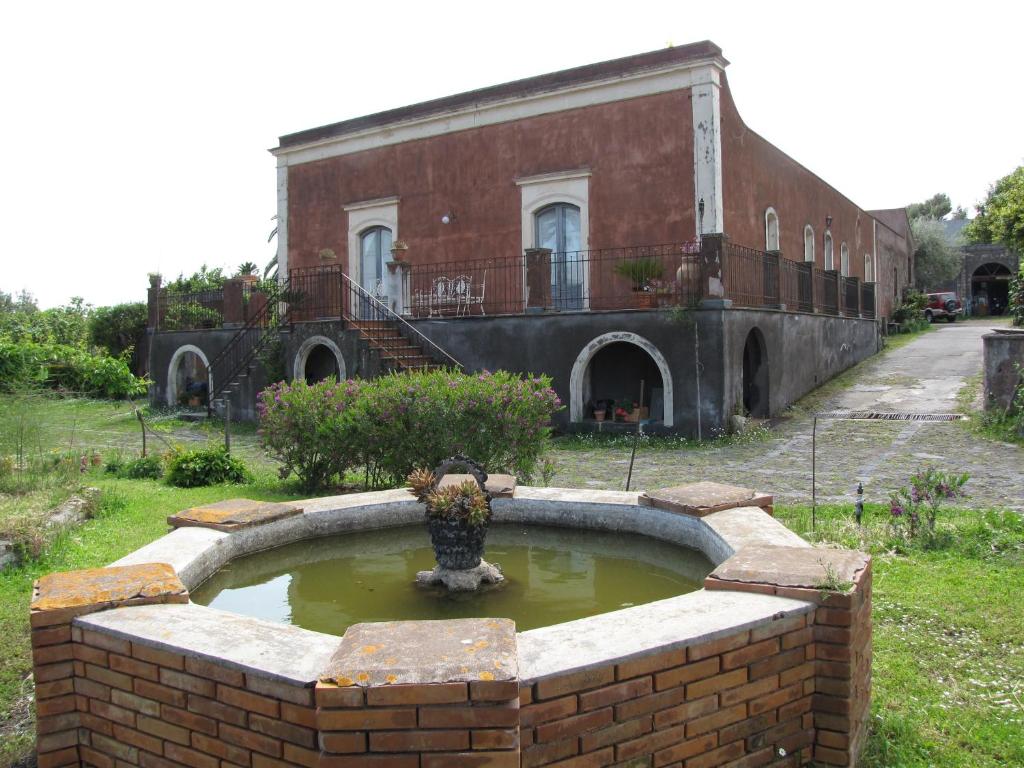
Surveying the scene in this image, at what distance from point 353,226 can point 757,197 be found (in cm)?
Answer: 941

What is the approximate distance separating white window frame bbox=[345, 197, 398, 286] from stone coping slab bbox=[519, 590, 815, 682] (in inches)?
686

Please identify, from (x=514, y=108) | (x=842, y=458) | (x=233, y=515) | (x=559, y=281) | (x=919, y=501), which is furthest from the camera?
(x=514, y=108)

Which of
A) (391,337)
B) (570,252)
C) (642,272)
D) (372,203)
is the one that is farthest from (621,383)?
(372,203)

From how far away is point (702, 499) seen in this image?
15.6ft

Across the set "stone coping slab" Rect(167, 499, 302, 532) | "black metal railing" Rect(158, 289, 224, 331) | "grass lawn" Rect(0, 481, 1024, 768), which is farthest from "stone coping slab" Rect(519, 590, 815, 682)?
"black metal railing" Rect(158, 289, 224, 331)

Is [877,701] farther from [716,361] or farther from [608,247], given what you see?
[608,247]

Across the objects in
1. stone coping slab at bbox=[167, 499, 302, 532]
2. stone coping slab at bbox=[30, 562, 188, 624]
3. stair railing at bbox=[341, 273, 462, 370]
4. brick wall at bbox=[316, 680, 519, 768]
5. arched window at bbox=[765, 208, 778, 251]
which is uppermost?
arched window at bbox=[765, 208, 778, 251]

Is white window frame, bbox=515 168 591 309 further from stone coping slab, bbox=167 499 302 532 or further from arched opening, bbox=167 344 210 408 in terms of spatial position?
stone coping slab, bbox=167 499 302 532

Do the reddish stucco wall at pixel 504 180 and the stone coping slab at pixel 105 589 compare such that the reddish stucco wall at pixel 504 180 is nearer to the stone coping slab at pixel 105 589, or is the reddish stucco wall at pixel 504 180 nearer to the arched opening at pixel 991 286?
the stone coping slab at pixel 105 589

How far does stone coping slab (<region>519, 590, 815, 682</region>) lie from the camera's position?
252 cm

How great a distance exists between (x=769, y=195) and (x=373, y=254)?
9354mm

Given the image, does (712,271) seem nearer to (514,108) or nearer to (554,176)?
(554,176)

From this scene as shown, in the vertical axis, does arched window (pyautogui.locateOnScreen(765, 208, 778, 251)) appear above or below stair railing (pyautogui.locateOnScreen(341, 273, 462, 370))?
above

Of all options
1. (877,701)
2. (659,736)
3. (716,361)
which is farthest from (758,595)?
(716,361)
